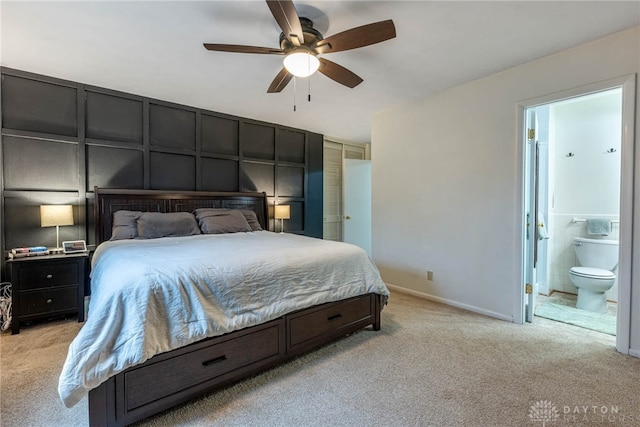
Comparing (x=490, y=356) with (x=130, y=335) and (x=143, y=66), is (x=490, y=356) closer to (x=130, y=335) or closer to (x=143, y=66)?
(x=130, y=335)

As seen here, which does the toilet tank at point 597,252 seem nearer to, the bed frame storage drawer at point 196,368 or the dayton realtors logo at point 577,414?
the dayton realtors logo at point 577,414

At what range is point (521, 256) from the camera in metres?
2.82

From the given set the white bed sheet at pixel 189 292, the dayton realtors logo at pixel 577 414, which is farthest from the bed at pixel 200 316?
the dayton realtors logo at pixel 577 414

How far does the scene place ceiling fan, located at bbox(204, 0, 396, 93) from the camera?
5.69 ft

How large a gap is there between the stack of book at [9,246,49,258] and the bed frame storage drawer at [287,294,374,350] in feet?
8.19

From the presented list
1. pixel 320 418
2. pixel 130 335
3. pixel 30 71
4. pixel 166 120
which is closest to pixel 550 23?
pixel 320 418

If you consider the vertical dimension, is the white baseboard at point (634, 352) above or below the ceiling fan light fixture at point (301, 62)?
below

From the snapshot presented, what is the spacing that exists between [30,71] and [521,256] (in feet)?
16.7

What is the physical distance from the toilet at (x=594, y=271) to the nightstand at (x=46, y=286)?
16.8 ft

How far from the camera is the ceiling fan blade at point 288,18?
1.58m

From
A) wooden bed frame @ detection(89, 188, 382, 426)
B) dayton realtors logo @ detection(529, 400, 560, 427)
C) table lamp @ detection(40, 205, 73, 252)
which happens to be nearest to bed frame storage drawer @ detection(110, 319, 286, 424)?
wooden bed frame @ detection(89, 188, 382, 426)

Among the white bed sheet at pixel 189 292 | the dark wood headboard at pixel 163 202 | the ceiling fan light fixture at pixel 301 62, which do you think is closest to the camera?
the white bed sheet at pixel 189 292

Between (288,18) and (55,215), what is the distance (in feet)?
9.40

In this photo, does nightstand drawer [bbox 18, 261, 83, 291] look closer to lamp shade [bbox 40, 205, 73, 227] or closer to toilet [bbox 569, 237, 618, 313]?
lamp shade [bbox 40, 205, 73, 227]
